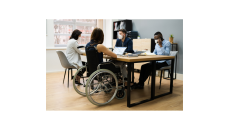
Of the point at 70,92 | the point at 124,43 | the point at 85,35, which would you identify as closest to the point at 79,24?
the point at 85,35

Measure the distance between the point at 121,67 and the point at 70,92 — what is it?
3.60ft

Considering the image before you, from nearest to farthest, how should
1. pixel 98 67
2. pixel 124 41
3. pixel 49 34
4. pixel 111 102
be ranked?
pixel 98 67
pixel 111 102
pixel 124 41
pixel 49 34

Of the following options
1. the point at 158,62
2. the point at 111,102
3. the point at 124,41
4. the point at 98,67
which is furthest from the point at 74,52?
the point at 158,62

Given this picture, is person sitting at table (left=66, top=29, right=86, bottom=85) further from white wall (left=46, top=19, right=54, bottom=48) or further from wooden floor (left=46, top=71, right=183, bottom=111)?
white wall (left=46, top=19, right=54, bottom=48)

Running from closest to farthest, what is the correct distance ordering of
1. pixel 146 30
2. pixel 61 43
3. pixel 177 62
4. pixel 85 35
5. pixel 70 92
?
pixel 70 92, pixel 177 62, pixel 146 30, pixel 61 43, pixel 85 35

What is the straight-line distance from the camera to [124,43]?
351cm

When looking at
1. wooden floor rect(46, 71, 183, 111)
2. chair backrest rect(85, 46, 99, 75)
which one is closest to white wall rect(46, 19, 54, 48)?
wooden floor rect(46, 71, 183, 111)

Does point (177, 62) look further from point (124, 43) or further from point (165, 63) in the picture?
point (124, 43)

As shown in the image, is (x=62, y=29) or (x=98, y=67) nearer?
(x=98, y=67)

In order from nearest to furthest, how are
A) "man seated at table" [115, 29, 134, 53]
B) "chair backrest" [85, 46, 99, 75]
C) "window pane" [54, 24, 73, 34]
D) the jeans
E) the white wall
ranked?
1. "chair backrest" [85, 46, 99, 75]
2. the jeans
3. "man seated at table" [115, 29, 134, 53]
4. the white wall
5. "window pane" [54, 24, 73, 34]

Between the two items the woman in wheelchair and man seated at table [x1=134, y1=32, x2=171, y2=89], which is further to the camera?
man seated at table [x1=134, y1=32, x2=171, y2=89]

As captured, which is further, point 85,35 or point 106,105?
point 85,35

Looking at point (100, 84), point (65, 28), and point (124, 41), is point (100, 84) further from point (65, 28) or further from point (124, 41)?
point (65, 28)

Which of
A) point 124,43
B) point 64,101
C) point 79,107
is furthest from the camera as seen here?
point 124,43
